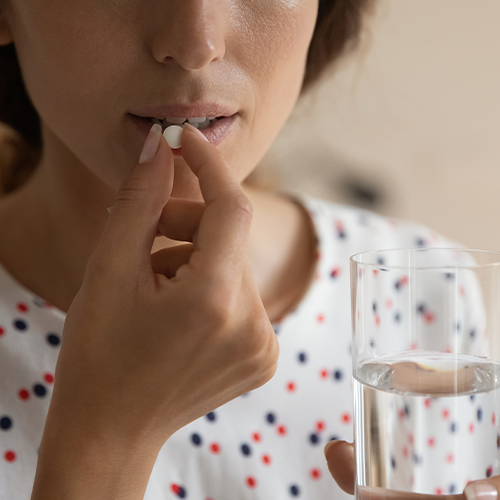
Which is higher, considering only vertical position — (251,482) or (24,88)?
(24,88)

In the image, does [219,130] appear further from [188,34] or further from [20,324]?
[20,324]

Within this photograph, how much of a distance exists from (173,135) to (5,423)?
1.53ft

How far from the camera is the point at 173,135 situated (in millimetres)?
606

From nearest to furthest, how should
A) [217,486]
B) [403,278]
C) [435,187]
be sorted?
[403,278]
[217,486]
[435,187]

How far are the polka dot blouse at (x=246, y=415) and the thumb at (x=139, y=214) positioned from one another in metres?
0.37

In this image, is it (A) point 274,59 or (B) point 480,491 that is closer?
(B) point 480,491

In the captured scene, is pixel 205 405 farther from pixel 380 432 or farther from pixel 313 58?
pixel 313 58

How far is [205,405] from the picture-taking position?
548 mm

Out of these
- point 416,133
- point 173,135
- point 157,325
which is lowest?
point 157,325

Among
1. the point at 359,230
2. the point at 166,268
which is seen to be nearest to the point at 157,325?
the point at 166,268

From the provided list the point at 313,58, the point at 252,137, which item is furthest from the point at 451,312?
the point at 313,58

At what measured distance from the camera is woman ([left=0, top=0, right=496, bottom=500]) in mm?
498

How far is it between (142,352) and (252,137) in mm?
328

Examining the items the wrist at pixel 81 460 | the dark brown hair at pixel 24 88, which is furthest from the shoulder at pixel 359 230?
the wrist at pixel 81 460
